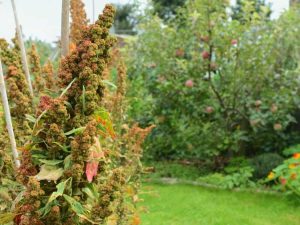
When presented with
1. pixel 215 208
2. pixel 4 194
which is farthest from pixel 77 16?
pixel 215 208

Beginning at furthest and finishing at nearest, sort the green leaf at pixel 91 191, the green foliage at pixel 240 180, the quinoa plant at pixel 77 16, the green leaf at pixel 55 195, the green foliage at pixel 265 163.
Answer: the green foliage at pixel 265 163
the green foliage at pixel 240 180
the quinoa plant at pixel 77 16
the green leaf at pixel 91 191
the green leaf at pixel 55 195

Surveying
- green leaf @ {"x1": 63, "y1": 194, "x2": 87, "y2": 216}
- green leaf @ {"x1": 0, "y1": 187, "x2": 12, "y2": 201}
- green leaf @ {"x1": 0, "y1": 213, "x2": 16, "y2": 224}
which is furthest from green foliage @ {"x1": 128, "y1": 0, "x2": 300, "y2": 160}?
green leaf @ {"x1": 63, "y1": 194, "x2": 87, "y2": 216}

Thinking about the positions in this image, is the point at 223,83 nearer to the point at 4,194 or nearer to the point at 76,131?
the point at 4,194

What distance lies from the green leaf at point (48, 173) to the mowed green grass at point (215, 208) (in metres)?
3.41

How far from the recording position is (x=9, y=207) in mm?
2201

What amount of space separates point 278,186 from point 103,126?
489 cm

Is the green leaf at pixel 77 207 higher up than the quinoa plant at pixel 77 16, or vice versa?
the quinoa plant at pixel 77 16

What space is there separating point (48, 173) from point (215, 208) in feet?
14.5

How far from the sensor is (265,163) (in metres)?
6.97

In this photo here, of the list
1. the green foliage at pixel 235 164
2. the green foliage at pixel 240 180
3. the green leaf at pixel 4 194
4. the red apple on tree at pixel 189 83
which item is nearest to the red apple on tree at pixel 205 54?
the red apple on tree at pixel 189 83

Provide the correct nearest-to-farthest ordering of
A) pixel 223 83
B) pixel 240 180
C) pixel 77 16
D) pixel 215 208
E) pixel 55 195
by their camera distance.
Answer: pixel 55 195, pixel 77 16, pixel 215 208, pixel 240 180, pixel 223 83

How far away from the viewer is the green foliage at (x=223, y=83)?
7.34 metres

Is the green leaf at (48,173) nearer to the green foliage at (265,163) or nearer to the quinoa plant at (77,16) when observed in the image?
the quinoa plant at (77,16)

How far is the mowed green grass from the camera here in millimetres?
5484
